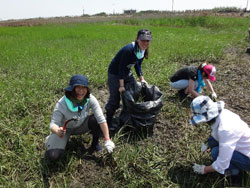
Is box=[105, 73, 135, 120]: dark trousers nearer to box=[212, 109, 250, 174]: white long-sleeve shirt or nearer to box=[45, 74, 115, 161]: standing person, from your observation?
box=[45, 74, 115, 161]: standing person

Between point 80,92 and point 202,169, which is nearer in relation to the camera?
point 202,169

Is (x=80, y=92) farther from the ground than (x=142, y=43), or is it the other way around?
(x=142, y=43)

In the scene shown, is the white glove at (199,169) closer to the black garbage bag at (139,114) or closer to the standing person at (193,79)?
the black garbage bag at (139,114)

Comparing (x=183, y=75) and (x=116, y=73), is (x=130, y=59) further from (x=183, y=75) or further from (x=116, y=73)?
(x=183, y=75)

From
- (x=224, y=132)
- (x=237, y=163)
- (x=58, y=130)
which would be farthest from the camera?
(x=58, y=130)

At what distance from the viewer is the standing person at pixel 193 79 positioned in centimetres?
273

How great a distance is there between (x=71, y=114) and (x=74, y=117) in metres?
0.06

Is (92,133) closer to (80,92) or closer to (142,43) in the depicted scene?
(80,92)

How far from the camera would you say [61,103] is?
2027 millimetres

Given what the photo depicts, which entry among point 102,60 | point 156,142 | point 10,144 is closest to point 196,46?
point 102,60

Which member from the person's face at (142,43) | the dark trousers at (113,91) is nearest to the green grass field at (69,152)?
the dark trousers at (113,91)

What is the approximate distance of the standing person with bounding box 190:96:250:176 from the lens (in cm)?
155

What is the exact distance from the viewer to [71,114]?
209 cm

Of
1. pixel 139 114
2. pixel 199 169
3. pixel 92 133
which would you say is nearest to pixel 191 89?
pixel 139 114
